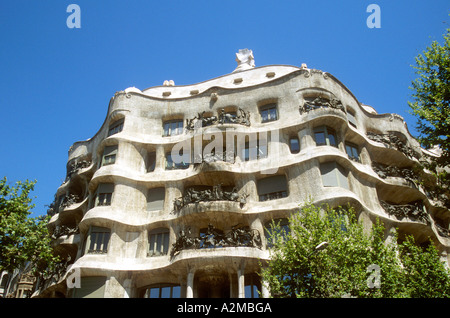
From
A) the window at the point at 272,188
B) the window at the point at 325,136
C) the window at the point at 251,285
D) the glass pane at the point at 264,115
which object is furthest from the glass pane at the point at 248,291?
the glass pane at the point at 264,115

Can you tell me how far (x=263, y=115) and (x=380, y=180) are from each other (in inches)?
Answer: 377

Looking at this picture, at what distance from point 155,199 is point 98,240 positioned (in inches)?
183

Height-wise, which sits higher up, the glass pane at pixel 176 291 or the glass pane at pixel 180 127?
the glass pane at pixel 180 127

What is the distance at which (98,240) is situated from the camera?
25.7 m

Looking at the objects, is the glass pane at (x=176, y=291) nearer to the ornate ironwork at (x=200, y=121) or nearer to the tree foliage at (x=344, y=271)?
the tree foliage at (x=344, y=271)

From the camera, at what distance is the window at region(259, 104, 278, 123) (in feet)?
97.4

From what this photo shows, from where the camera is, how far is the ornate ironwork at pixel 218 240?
23062 millimetres

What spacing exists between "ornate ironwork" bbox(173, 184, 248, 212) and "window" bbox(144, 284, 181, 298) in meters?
4.81

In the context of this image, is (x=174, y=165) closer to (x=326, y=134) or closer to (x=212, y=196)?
(x=212, y=196)

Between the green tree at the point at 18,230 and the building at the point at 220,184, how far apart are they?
2736 mm

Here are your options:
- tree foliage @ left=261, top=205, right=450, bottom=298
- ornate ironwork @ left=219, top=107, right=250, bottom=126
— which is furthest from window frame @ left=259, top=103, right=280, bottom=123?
tree foliage @ left=261, top=205, right=450, bottom=298
